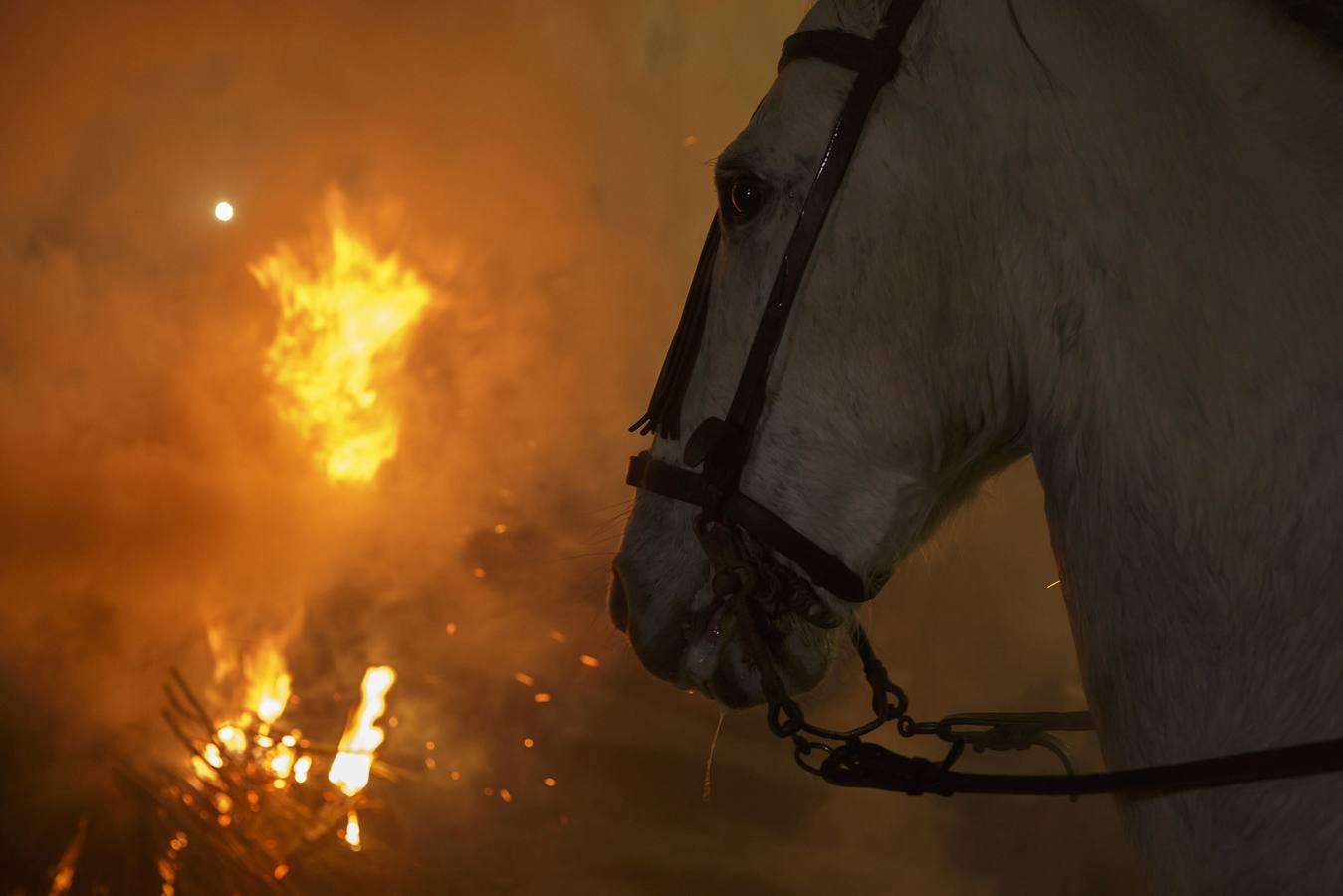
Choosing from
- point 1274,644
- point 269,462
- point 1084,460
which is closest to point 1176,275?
point 1084,460

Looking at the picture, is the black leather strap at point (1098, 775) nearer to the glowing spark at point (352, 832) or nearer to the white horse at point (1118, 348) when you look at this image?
the white horse at point (1118, 348)

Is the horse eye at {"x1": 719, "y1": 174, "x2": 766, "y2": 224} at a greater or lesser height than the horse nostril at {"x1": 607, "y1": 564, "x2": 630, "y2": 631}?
greater

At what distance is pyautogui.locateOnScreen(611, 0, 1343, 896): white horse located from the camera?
34.7 inches

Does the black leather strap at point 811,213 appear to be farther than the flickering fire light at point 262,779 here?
No

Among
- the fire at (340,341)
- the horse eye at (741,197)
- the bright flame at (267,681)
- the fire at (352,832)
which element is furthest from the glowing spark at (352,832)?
the horse eye at (741,197)

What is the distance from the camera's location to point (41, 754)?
5.59m

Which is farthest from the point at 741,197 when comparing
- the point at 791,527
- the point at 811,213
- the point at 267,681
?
the point at 267,681

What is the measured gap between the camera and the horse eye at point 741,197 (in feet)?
3.96

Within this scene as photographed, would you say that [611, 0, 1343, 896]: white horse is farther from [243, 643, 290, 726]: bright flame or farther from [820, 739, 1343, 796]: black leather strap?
[243, 643, 290, 726]: bright flame

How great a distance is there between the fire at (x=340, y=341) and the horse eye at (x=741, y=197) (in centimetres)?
536

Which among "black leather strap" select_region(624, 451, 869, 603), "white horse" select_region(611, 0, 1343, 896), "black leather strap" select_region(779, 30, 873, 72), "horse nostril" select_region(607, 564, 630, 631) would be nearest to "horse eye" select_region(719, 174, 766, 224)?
"white horse" select_region(611, 0, 1343, 896)

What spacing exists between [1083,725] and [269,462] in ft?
19.7

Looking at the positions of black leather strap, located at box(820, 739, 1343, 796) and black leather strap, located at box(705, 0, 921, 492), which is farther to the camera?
black leather strap, located at box(705, 0, 921, 492)

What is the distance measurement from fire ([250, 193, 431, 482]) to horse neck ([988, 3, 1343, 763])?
5.70 metres
